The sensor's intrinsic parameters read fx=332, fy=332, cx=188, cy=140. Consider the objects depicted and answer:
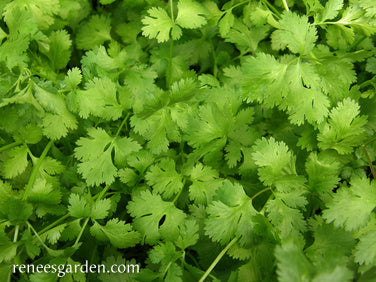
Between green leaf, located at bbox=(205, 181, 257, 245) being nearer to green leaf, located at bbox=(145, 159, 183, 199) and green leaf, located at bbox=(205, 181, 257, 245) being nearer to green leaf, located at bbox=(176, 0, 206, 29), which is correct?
green leaf, located at bbox=(145, 159, 183, 199)

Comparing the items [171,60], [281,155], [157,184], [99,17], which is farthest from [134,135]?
[99,17]

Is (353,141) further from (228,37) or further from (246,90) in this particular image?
(228,37)

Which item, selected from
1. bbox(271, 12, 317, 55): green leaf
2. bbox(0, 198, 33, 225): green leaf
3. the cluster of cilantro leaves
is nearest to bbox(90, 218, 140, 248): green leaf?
the cluster of cilantro leaves

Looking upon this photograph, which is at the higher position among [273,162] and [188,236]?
[273,162]

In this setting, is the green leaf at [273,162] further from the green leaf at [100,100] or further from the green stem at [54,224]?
the green stem at [54,224]

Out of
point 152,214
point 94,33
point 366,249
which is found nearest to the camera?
point 366,249

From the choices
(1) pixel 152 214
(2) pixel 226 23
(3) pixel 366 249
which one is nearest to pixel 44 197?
(1) pixel 152 214

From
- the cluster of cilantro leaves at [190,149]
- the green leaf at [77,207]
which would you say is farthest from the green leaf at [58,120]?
the green leaf at [77,207]

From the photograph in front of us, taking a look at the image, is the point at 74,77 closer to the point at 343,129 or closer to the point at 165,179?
the point at 165,179
